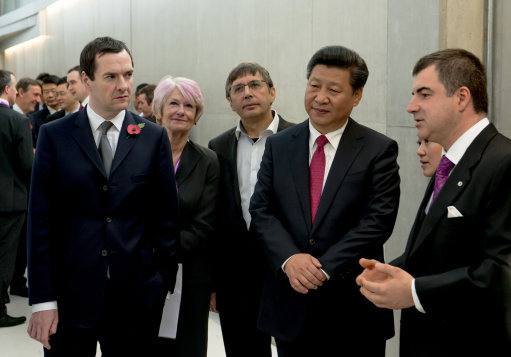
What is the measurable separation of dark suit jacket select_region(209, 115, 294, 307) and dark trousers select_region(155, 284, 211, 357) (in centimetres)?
17

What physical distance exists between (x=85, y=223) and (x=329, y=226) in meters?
0.99

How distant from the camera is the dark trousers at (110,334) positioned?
2.38 m

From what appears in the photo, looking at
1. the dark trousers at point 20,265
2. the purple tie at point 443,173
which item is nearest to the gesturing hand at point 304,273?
the purple tie at point 443,173

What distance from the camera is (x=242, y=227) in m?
3.13

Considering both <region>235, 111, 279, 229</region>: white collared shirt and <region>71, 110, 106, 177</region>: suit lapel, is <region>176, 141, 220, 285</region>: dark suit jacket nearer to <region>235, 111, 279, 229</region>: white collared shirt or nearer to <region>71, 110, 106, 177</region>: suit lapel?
<region>235, 111, 279, 229</region>: white collared shirt

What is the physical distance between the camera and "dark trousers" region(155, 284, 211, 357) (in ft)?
9.66

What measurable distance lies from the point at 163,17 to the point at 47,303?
5467 millimetres

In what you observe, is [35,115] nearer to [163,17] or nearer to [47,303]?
[163,17]

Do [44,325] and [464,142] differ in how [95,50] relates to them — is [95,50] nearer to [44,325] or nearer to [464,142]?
[44,325]

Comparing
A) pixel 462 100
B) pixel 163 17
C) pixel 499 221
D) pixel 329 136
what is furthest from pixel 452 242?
pixel 163 17

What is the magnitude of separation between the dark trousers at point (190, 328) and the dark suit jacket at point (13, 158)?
108 inches

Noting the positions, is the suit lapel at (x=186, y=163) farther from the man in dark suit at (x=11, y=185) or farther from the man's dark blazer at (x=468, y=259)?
the man in dark suit at (x=11, y=185)

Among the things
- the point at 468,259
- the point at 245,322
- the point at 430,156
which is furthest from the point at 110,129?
the point at 468,259

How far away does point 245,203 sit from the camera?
3.18 metres
